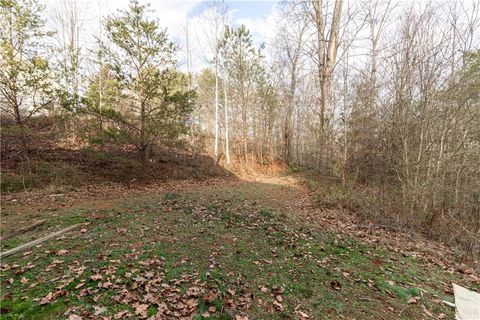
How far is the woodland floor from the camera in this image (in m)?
2.66

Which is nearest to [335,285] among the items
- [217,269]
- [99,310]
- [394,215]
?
[217,269]

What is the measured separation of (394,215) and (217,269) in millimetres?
5589

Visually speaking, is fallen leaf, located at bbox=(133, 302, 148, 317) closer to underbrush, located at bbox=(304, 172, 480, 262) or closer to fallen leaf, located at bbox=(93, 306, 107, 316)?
fallen leaf, located at bbox=(93, 306, 107, 316)

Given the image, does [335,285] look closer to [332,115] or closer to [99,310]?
[99,310]

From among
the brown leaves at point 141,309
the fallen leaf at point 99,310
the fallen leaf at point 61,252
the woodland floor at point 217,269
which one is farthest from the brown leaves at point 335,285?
the fallen leaf at point 61,252

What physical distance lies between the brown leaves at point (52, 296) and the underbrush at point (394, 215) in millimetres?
6668

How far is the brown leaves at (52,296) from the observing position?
8.26ft

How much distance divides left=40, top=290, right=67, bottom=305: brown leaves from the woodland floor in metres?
0.01

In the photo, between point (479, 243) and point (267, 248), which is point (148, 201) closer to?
point (267, 248)

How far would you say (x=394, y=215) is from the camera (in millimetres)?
6324

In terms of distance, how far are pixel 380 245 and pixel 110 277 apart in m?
5.08

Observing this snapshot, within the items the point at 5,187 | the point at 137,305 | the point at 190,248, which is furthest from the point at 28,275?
the point at 5,187

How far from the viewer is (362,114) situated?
802 centimetres

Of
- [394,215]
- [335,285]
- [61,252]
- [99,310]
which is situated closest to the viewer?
[99,310]
